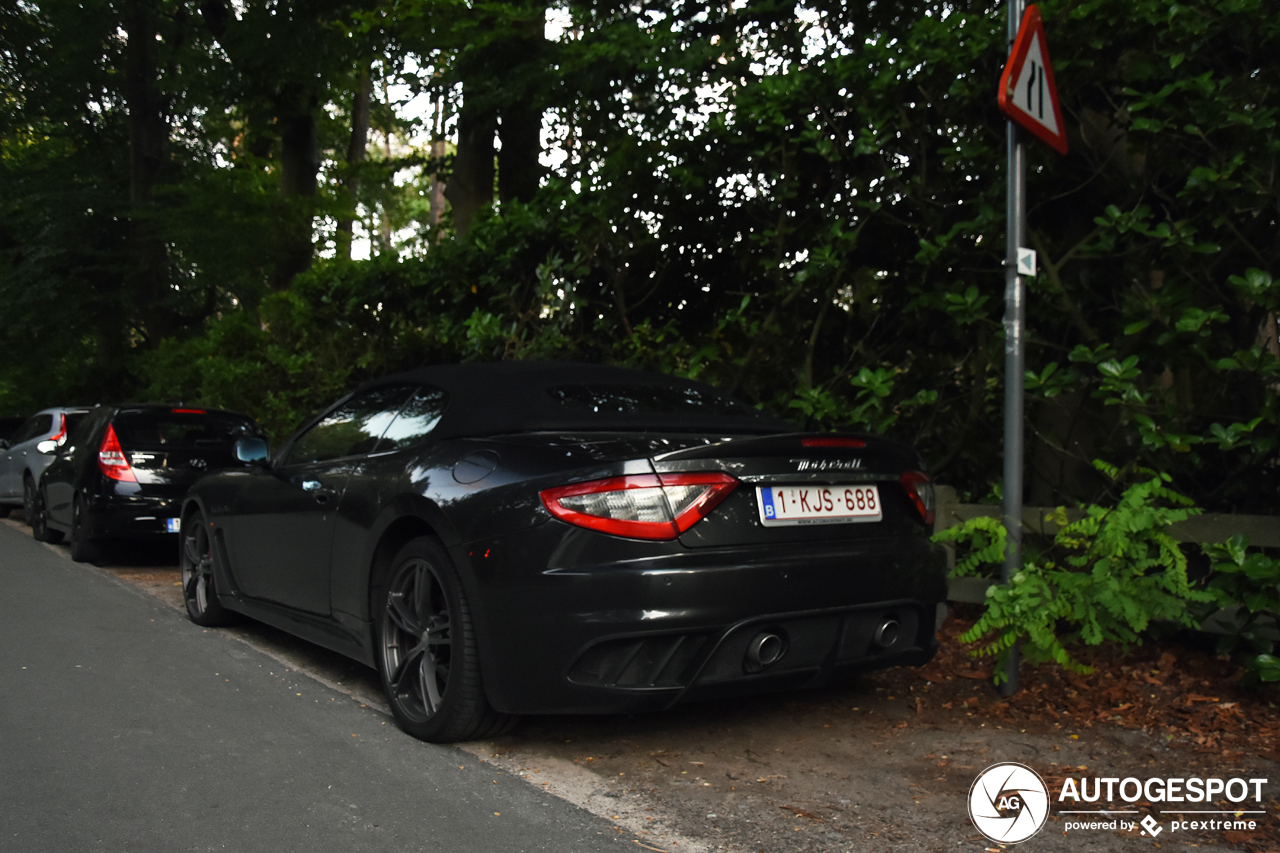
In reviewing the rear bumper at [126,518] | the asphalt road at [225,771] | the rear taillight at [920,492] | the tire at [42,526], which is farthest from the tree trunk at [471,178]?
the rear taillight at [920,492]

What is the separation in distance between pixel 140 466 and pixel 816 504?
7564 millimetres

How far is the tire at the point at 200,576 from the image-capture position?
6758mm

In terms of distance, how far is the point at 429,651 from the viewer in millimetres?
4375

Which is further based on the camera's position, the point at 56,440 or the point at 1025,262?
the point at 56,440

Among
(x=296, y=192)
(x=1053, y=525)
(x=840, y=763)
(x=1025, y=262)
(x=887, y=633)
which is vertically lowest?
(x=840, y=763)

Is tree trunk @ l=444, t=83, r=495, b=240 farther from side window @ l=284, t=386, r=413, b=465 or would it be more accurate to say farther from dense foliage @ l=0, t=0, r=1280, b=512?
side window @ l=284, t=386, r=413, b=465

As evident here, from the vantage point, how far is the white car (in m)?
13.0

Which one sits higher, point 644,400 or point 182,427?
point 644,400

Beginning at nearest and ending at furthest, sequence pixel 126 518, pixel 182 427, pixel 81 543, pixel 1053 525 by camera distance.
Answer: pixel 1053 525 → pixel 126 518 → pixel 81 543 → pixel 182 427

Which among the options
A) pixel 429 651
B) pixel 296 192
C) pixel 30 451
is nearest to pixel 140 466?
pixel 30 451

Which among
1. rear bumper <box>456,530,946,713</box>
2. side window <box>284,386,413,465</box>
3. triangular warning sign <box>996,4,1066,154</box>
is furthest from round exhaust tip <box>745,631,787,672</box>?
triangular warning sign <box>996,4,1066,154</box>

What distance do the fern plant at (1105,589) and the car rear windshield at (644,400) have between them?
1129 millimetres

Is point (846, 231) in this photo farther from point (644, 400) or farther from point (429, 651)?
point (429, 651)

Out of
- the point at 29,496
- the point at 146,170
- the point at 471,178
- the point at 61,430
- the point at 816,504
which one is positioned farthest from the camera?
the point at 146,170
